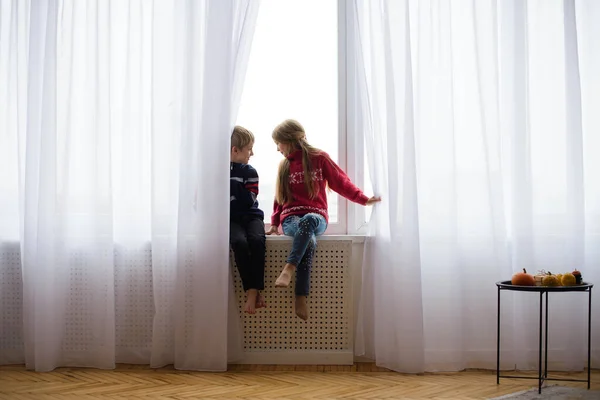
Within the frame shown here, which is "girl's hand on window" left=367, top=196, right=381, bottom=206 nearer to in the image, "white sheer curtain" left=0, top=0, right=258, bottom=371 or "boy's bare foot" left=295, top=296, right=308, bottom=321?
"boy's bare foot" left=295, top=296, right=308, bottom=321

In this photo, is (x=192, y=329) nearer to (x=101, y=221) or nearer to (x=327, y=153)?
(x=101, y=221)

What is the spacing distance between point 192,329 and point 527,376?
67.2 inches

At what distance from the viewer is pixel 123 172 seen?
13.0 ft

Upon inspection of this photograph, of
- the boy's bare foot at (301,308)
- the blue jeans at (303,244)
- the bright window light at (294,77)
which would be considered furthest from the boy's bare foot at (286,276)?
→ the bright window light at (294,77)

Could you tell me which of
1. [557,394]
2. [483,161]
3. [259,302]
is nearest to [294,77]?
[483,161]

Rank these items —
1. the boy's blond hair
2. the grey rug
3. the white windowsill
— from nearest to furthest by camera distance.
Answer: the grey rug → the white windowsill → the boy's blond hair

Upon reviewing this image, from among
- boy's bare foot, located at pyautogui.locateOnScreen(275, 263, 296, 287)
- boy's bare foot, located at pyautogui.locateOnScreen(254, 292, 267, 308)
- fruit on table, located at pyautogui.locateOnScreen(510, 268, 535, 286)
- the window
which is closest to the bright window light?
the window

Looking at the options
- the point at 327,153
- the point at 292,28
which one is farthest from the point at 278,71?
the point at 327,153

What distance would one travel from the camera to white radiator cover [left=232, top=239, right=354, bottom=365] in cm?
394

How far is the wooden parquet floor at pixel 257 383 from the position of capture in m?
3.31

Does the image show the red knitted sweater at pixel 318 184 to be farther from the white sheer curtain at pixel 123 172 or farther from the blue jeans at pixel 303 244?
the white sheer curtain at pixel 123 172

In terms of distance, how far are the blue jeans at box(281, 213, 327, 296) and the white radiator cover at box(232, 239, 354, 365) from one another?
0.07m

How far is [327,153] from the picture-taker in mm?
4090

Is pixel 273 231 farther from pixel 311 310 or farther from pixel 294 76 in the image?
pixel 294 76
